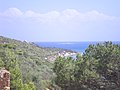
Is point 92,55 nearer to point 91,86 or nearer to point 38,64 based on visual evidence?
point 91,86

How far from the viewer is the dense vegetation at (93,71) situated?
2242 cm

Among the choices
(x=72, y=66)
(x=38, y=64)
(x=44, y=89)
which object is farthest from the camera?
(x=38, y=64)

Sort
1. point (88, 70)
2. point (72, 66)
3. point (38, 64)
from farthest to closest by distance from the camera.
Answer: point (38, 64) < point (72, 66) < point (88, 70)

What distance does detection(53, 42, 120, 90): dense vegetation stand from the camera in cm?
2242

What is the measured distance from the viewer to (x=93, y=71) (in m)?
22.5

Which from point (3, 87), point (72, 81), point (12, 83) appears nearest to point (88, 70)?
point (72, 81)

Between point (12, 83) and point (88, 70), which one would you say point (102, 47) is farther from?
point (12, 83)

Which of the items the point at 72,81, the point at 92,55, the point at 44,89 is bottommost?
the point at 44,89

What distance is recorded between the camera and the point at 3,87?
829 cm

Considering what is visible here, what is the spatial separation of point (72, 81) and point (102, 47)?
3569 millimetres

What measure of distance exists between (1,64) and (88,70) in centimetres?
618

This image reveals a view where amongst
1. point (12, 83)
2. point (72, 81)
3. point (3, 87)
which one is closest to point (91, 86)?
point (72, 81)

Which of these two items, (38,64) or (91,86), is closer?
(91,86)

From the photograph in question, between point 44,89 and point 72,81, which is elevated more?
point 72,81
